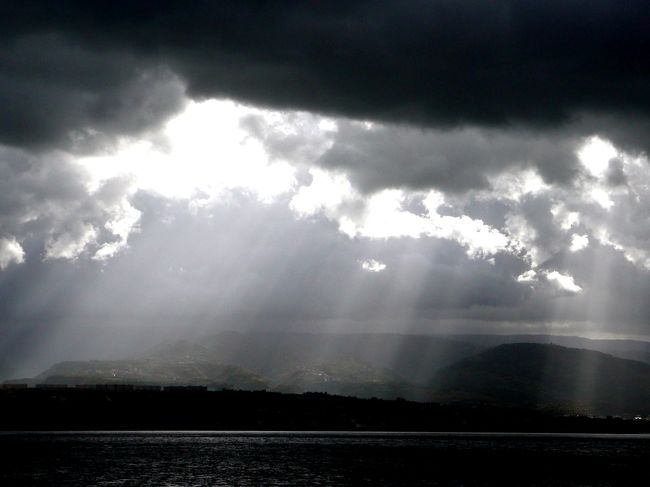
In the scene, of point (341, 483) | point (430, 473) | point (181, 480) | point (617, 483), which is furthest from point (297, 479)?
point (617, 483)

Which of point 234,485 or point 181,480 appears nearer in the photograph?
point 234,485

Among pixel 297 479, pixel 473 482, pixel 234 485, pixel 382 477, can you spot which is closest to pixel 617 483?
pixel 473 482

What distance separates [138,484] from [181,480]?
46.3ft

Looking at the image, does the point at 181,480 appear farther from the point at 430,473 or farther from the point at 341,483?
the point at 430,473

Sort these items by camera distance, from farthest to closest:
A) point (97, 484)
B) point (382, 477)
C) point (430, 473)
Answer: point (430, 473)
point (382, 477)
point (97, 484)

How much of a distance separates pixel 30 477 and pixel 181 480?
31727 mm

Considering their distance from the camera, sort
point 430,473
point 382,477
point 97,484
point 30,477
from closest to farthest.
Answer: point 97,484
point 30,477
point 382,477
point 430,473

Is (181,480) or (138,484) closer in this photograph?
(138,484)

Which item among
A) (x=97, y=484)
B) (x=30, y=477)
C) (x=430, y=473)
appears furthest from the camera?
(x=430, y=473)

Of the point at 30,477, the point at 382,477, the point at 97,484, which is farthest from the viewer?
the point at 382,477

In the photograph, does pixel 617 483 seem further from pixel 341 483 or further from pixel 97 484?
pixel 97 484

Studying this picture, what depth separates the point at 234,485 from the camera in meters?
166

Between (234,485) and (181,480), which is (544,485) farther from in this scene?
(181,480)

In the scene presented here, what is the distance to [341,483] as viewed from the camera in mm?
169625
